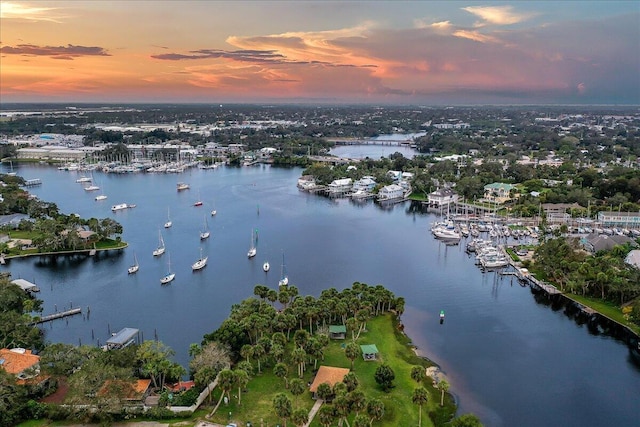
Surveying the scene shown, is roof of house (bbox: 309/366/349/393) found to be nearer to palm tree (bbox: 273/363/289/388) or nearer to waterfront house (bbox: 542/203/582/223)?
palm tree (bbox: 273/363/289/388)

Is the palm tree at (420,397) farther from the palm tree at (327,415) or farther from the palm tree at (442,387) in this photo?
the palm tree at (327,415)

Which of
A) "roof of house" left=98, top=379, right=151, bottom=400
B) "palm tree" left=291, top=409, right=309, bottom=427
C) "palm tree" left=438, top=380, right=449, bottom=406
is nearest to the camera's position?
"palm tree" left=291, top=409, right=309, bottom=427

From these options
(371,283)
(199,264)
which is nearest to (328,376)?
(371,283)

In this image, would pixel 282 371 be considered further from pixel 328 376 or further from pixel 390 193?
pixel 390 193

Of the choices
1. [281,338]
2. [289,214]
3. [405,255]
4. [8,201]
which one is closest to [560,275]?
[405,255]

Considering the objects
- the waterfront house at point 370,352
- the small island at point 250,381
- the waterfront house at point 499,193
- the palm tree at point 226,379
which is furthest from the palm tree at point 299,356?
the waterfront house at point 499,193

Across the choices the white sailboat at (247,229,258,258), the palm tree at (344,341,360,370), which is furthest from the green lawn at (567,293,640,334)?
the white sailboat at (247,229,258,258)
